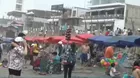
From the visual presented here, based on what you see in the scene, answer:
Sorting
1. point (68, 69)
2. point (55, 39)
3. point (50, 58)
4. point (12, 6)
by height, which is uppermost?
point (12, 6)

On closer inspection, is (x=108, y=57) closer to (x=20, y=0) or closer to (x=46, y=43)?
(x=46, y=43)

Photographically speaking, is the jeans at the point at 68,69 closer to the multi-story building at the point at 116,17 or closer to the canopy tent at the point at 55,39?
the canopy tent at the point at 55,39

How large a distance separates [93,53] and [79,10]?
45477mm

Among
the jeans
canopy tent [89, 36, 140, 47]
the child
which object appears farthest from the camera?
the child

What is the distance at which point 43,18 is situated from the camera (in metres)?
71.0

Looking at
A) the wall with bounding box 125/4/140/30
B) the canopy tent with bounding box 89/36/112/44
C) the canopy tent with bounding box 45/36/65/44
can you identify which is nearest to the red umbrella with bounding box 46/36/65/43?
the canopy tent with bounding box 45/36/65/44

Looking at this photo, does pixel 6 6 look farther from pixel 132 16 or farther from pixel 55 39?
pixel 55 39

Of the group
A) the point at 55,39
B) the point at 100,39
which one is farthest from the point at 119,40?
the point at 55,39

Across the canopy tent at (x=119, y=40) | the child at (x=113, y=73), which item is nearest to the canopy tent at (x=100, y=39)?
the canopy tent at (x=119, y=40)

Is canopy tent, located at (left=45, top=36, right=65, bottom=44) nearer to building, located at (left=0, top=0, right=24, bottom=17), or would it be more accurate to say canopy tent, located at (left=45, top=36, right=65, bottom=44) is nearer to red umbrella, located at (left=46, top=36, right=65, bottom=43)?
red umbrella, located at (left=46, top=36, right=65, bottom=43)

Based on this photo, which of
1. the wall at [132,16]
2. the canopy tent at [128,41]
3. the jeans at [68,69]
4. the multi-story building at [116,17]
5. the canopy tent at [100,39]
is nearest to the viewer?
the jeans at [68,69]

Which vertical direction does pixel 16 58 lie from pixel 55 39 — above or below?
above

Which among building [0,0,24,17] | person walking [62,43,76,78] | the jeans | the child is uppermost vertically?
building [0,0,24,17]

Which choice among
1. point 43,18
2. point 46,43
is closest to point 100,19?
point 43,18
